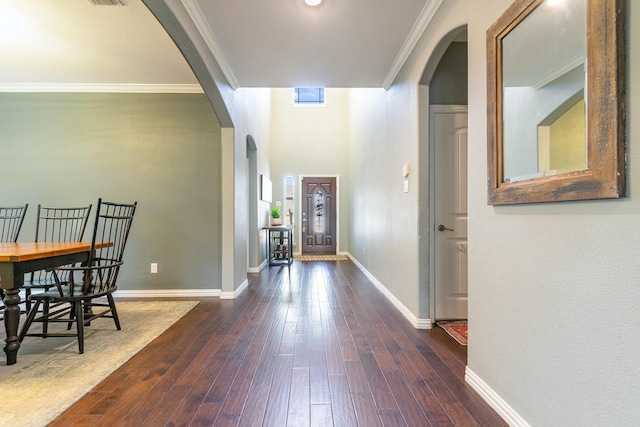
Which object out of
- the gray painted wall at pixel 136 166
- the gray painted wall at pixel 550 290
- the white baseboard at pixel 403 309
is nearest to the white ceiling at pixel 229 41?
the gray painted wall at pixel 136 166

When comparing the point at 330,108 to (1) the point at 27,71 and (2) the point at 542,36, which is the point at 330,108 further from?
(2) the point at 542,36

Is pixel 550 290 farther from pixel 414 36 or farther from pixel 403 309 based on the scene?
pixel 414 36

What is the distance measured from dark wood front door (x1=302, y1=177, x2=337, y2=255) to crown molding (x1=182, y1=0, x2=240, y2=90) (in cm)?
451

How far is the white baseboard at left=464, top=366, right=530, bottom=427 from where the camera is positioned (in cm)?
141

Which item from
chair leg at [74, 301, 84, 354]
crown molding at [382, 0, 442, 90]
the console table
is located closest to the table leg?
chair leg at [74, 301, 84, 354]

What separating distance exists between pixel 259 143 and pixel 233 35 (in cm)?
317

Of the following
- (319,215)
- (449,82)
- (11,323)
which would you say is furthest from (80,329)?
(319,215)

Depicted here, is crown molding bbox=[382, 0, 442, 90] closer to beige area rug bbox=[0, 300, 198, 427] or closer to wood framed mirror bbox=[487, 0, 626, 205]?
wood framed mirror bbox=[487, 0, 626, 205]

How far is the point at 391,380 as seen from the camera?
1816 mm

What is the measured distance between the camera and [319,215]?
7969mm

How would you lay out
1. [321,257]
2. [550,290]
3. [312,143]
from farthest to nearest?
[312,143] < [321,257] < [550,290]

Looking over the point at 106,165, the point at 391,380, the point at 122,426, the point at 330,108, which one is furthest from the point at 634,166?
the point at 330,108

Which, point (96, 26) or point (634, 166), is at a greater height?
point (96, 26)

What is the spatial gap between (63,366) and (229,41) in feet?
9.13
